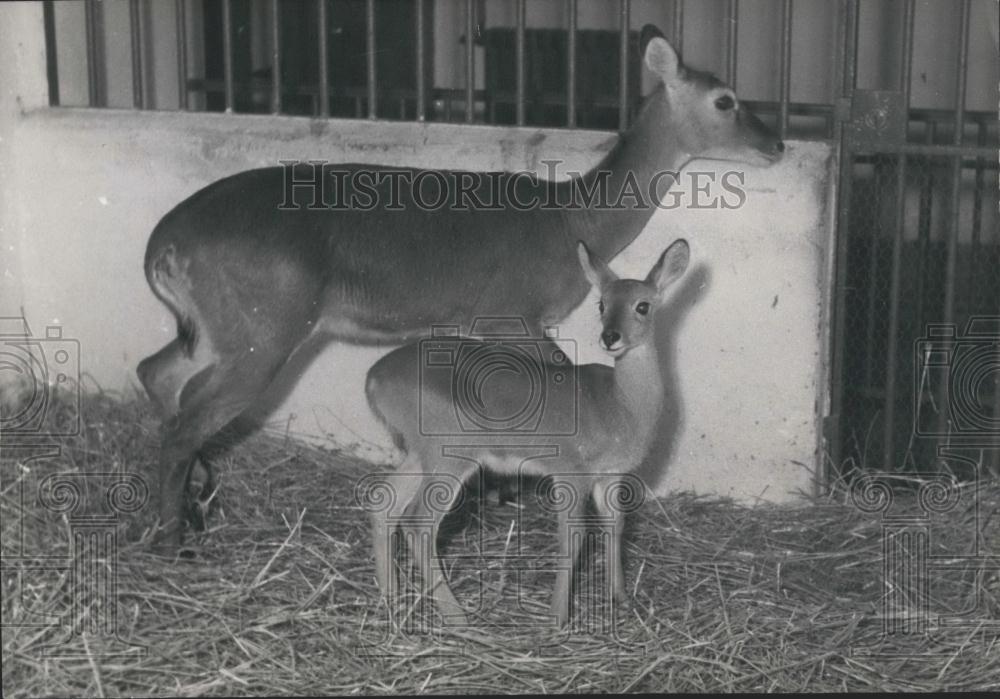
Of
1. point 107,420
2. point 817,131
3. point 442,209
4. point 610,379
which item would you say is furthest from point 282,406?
point 817,131

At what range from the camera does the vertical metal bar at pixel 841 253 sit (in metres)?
4.94

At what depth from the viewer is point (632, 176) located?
15.9 ft

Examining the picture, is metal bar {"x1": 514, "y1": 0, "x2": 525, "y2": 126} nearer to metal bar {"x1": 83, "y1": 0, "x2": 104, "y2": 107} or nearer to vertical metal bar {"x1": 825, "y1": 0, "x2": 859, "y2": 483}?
vertical metal bar {"x1": 825, "y1": 0, "x2": 859, "y2": 483}

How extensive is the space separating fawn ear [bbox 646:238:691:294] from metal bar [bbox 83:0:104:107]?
210 cm

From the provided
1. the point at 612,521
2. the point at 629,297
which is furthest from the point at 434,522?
the point at 629,297

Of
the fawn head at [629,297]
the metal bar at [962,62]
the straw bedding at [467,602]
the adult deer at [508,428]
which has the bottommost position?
the straw bedding at [467,602]

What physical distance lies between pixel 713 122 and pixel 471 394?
4.01ft

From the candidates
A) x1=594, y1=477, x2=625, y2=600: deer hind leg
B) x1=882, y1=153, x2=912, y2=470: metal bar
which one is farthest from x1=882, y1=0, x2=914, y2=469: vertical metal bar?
x1=594, y1=477, x2=625, y2=600: deer hind leg

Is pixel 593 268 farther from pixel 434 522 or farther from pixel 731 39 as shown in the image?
pixel 731 39

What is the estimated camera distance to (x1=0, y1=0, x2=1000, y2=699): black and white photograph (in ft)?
14.1

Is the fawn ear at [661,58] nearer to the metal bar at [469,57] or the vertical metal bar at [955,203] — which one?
the metal bar at [469,57]

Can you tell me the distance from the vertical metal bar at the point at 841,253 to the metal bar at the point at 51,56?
264cm

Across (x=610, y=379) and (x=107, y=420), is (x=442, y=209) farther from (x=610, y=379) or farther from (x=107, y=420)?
(x=107, y=420)

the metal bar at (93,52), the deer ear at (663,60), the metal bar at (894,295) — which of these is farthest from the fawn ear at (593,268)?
the metal bar at (93,52)
